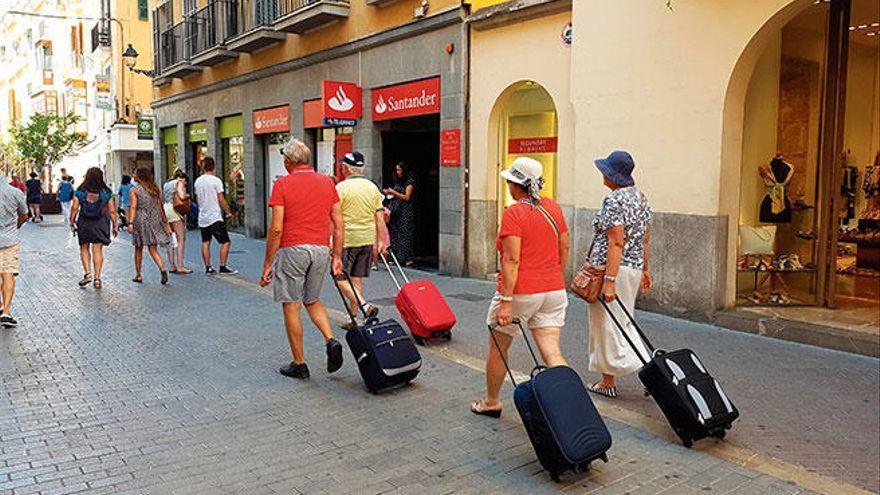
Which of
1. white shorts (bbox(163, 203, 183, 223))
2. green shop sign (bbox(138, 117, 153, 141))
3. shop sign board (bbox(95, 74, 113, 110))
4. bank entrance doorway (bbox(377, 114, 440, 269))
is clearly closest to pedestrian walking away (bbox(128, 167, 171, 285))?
white shorts (bbox(163, 203, 183, 223))

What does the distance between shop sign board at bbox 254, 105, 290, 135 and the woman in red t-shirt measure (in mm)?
12962

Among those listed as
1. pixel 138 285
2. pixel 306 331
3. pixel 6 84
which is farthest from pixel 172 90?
pixel 6 84

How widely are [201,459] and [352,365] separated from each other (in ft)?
7.15

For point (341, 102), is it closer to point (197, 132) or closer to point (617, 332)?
point (617, 332)

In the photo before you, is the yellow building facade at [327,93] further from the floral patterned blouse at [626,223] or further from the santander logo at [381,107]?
the floral patterned blouse at [626,223]

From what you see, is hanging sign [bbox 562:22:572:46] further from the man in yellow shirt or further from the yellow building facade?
the man in yellow shirt

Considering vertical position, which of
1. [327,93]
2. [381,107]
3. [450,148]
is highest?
[327,93]

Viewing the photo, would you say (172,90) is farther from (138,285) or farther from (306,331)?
(306,331)

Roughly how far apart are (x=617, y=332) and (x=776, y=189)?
14.9 ft

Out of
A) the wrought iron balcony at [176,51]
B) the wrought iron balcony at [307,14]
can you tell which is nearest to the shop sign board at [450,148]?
the wrought iron balcony at [307,14]

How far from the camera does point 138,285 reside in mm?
10656

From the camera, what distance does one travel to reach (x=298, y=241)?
18.6ft

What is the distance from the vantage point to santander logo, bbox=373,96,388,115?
43.5 feet

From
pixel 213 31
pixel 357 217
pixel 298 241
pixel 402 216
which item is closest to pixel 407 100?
pixel 402 216
